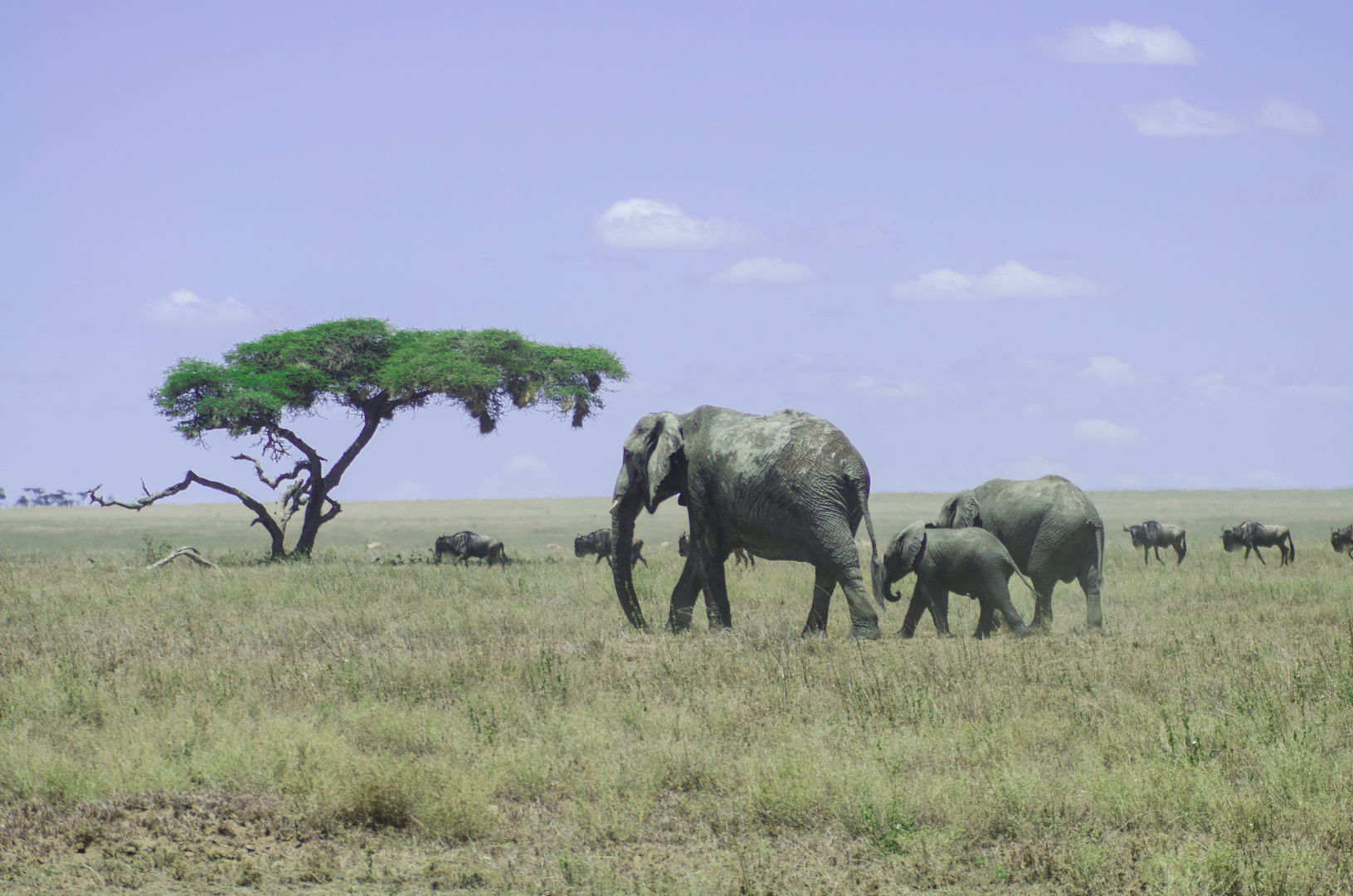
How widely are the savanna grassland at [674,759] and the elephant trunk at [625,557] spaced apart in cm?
50

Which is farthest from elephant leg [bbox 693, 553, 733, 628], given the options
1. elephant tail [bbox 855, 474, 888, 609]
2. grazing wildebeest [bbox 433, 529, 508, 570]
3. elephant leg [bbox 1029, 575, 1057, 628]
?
grazing wildebeest [bbox 433, 529, 508, 570]

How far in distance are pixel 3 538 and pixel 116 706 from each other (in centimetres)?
4667

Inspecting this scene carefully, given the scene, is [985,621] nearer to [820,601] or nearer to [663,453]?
[820,601]

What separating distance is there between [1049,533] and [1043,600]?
2.65 feet

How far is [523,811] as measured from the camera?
7395 mm

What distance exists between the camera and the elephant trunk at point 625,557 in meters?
14.0

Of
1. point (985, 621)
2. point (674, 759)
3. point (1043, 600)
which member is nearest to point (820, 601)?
point (985, 621)

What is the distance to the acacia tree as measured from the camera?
30281 millimetres

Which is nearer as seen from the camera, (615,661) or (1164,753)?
(1164,753)

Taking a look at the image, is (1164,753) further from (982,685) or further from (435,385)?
(435,385)

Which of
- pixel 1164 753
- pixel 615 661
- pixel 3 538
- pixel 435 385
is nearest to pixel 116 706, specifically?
pixel 615 661

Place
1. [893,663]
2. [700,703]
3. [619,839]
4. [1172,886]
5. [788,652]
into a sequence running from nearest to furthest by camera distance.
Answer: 1. [1172,886]
2. [619,839]
3. [700,703]
4. [893,663]
5. [788,652]

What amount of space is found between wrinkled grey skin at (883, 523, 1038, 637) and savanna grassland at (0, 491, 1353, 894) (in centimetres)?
49

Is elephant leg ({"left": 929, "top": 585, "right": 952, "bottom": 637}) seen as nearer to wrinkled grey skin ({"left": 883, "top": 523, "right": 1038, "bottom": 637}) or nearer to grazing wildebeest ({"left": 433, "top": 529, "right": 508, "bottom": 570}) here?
wrinkled grey skin ({"left": 883, "top": 523, "right": 1038, "bottom": 637})
